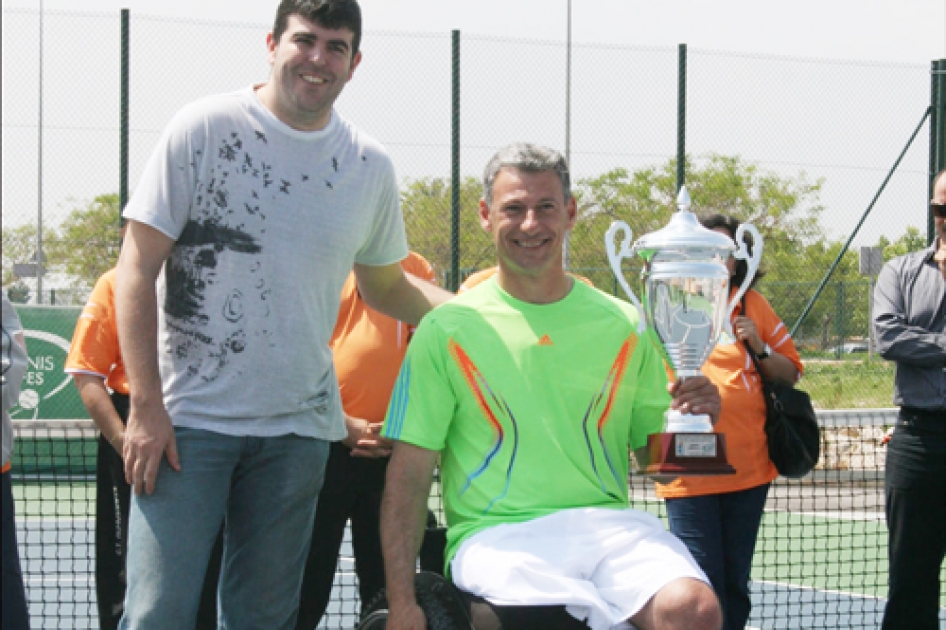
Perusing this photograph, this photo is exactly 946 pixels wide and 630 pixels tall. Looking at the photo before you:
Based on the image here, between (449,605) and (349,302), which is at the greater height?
(349,302)

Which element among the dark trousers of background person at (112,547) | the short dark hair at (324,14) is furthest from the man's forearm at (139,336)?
the dark trousers of background person at (112,547)

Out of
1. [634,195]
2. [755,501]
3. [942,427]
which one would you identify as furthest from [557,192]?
[634,195]

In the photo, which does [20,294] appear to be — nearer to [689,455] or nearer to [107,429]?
[107,429]

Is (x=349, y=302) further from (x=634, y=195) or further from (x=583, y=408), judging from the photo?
(x=634, y=195)

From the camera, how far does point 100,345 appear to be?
3.99 metres

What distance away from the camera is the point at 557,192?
3.00 meters

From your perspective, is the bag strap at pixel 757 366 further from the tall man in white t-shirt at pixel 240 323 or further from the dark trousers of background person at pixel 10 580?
the dark trousers of background person at pixel 10 580

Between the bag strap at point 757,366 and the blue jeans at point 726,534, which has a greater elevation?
the bag strap at point 757,366

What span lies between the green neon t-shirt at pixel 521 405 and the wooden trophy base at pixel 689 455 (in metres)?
0.10

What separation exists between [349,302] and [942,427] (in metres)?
2.32

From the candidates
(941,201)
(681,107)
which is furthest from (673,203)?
(941,201)

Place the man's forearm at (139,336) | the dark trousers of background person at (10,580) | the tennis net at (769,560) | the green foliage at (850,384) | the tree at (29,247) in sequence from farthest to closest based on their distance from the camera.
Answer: the green foliage at (850,384), the tree at (29,247), the tennis net at (769,560), the man's forearm at (139,336), the dark trousers of background person at (10,580)

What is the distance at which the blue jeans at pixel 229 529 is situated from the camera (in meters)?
2.62

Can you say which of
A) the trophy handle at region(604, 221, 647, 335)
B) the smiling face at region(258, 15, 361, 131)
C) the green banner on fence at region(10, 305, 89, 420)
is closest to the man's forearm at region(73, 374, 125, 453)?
the smiling face at region(258, 15, 361, 131)
